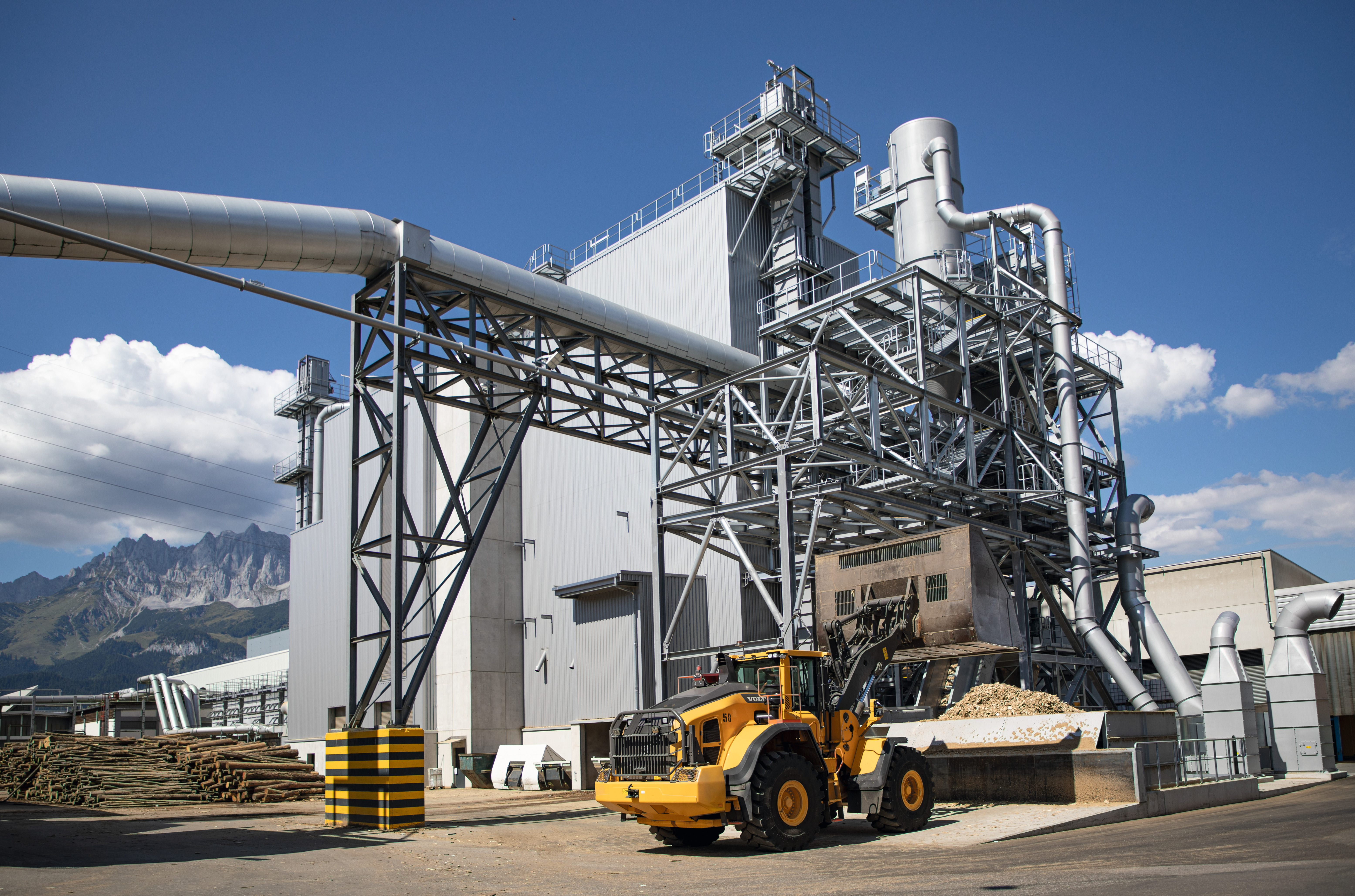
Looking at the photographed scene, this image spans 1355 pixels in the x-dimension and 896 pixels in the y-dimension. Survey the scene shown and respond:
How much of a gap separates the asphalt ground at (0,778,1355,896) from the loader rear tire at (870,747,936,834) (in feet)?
0.66

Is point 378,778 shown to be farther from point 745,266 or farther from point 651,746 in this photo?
point 745,266

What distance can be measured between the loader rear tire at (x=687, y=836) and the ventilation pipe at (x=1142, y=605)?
1645 centimetres

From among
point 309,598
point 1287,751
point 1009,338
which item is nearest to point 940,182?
point 1009,338

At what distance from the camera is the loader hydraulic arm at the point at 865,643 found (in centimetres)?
1457

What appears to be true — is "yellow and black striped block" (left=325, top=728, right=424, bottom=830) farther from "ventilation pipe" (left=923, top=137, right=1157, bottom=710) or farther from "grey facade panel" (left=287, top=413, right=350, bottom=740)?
"grey facade panel" (left=287, top=413, right=350, bottom=740)

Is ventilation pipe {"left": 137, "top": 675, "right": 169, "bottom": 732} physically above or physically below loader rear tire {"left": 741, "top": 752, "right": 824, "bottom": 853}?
below

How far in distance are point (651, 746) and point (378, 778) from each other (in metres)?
7.09

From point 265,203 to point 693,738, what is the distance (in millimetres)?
12782

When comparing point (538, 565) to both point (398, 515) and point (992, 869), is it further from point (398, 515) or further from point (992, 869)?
point (992, 869)

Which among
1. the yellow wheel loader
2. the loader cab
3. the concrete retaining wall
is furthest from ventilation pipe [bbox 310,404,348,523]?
the yellow wheel loader

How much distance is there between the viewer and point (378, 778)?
56.1 feet

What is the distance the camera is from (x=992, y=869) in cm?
1017

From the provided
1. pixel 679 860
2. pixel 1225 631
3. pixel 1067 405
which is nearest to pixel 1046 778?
pixel 679 860

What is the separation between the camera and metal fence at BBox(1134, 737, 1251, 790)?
16391 millimetres
